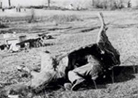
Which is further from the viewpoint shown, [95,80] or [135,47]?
[135,47]

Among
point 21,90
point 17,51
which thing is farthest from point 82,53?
point 17,51

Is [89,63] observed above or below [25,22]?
above

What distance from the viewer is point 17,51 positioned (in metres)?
13.4

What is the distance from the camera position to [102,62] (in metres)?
7.14

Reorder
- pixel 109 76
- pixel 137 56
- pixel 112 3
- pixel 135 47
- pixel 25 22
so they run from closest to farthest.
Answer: pixel 109 76 → pixel 137 56 → pixel 135 47 → pixel 25 22 → pixel 112 3

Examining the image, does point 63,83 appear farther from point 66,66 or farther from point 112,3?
point 112,3

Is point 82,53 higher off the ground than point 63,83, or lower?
higher

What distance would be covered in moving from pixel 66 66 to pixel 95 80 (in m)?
0.71

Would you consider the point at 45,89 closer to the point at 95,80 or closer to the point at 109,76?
the point at 95,80

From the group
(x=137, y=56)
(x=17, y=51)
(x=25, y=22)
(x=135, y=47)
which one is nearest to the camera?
(x=137, y=56)

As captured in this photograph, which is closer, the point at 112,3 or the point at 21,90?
the point at 21,90

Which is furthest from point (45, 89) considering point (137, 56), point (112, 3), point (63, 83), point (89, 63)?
point (112, 3)

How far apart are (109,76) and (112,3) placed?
1504 inches

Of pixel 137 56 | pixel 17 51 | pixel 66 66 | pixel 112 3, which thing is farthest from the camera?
pixel 112 3
